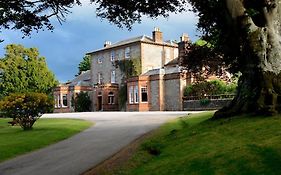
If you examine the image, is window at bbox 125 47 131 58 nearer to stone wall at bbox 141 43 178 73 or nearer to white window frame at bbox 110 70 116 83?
stone wall at bbox 141 43 178 73

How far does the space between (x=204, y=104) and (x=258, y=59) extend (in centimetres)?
3033

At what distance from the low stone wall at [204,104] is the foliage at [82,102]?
22.0m

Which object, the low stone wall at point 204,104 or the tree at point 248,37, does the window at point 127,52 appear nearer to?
the low stone wall at point 204,104

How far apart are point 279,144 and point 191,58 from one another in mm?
13785

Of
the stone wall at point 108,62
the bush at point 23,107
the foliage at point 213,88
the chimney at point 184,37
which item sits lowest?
the bush at point 23,107

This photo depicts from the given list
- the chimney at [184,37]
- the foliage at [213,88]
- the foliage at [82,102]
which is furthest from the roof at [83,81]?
the foliage at [213,88]

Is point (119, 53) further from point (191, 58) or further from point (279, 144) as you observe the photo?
point (279, 144)

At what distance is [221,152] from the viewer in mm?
8102

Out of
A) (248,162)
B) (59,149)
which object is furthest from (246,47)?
(59,149)

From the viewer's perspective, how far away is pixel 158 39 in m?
61.1

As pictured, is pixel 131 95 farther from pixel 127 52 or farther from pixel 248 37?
pixel 248 37

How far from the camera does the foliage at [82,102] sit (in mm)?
63656

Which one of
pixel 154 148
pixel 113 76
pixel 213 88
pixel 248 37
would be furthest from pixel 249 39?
pixel 113 76

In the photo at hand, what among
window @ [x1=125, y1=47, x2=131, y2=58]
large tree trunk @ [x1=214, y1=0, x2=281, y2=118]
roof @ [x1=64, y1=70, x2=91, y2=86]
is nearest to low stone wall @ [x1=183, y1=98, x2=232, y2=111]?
window @ [x1=125, y1=47, x2=131, y2=58]
